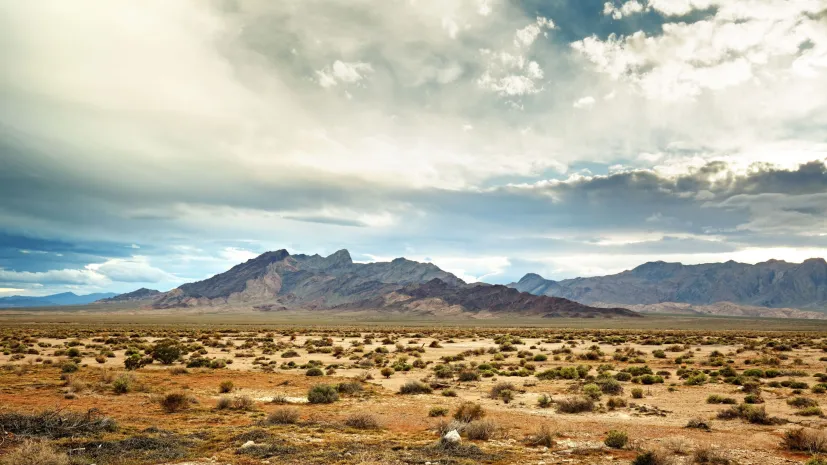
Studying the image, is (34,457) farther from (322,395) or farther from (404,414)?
(404,414)

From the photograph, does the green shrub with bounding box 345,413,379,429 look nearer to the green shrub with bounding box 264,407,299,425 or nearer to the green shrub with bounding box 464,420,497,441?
the green shrub with bounding box 264,407,299,425

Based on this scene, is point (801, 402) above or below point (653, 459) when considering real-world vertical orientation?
below

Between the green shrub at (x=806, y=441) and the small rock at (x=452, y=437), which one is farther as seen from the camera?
the small rock at (x=452, y=437)

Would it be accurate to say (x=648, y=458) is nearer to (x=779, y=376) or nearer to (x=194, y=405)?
(x=194, y=405)

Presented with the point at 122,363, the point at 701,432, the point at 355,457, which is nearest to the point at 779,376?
the point at 701,432

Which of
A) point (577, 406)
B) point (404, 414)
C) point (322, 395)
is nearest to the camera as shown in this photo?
point (404, 414)

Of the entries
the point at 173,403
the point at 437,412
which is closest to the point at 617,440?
the point at 437,412

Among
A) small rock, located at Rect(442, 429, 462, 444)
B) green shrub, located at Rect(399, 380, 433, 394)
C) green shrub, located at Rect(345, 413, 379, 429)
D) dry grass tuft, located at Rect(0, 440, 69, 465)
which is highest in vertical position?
dry grass tuft, located at Rect(0, 440, 69, 465)

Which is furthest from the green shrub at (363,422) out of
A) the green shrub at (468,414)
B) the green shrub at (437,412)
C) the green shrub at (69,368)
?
the green shrub at (69,368)

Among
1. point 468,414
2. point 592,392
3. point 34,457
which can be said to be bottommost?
point 592,392

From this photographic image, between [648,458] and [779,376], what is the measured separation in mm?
23286

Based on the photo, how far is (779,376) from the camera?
2759 cm

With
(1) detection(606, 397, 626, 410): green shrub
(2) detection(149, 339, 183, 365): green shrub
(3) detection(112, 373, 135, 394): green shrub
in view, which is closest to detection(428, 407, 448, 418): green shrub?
(1) detection(606, 397, 626, 410): green shrub

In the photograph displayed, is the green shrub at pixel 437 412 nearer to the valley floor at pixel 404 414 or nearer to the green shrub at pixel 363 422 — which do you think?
the valley floor at pixel 404 414
